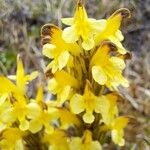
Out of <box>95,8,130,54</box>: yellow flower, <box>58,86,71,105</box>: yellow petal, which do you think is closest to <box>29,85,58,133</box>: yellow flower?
<box>58,86,71,105</box>: yellow petal

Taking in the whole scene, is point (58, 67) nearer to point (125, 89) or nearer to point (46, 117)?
point (46, 117)

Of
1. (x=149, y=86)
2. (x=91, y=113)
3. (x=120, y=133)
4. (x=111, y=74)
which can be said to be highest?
(x=111, y=74)

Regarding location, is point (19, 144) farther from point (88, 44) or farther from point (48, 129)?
point (88, 44)

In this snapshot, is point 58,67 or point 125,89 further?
point 125,89

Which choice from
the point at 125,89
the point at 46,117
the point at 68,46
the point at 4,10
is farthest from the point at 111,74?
the point at 4,10

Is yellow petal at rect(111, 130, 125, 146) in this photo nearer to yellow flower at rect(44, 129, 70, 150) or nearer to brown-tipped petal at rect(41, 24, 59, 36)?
yellow flower at rect(44, 129, 70, 150)

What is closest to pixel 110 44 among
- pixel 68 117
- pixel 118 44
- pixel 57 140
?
pixel 118 44

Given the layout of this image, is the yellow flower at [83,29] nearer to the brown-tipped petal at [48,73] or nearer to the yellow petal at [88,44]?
the yellow petal at [88,44]
